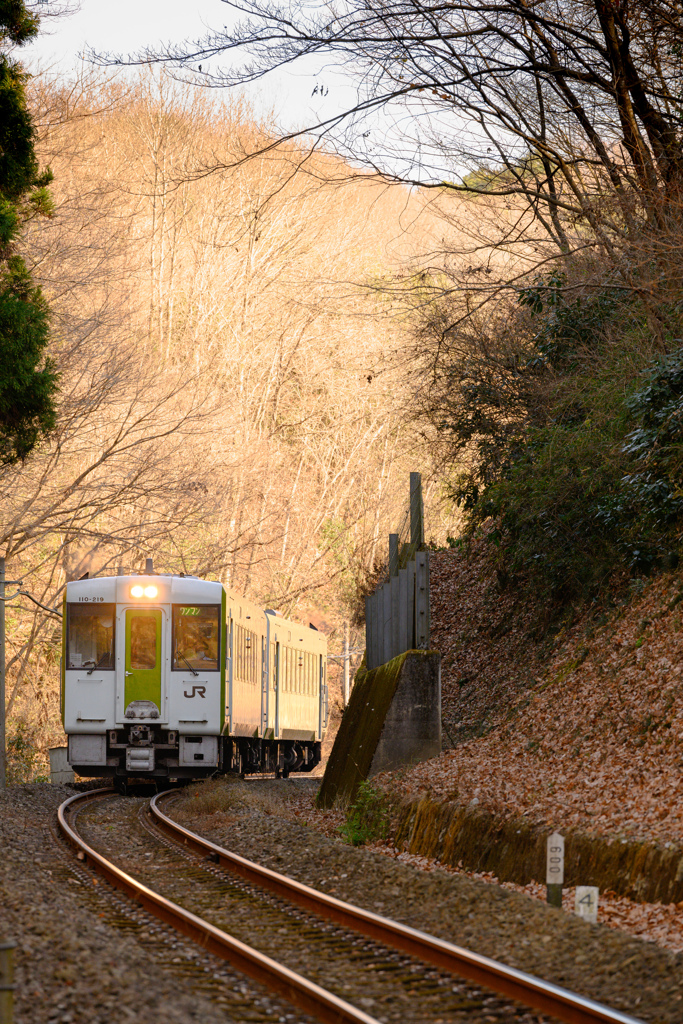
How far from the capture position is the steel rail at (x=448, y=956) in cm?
531

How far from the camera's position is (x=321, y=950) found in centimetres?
705

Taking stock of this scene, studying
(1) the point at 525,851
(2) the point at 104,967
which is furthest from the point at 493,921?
(2) the point at 104,967

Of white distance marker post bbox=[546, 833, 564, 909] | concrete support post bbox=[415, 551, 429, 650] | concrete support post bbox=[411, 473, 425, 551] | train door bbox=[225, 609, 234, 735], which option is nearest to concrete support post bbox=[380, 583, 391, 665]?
concrete support post bbox=[411, 473, 425, 551]

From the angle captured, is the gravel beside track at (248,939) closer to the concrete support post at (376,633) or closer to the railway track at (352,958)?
the railway track at (352,958)

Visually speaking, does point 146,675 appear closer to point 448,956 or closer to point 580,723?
point 580,723

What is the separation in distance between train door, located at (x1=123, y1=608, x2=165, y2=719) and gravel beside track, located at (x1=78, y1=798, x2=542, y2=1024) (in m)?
6.16

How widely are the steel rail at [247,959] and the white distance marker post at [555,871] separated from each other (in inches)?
77.6

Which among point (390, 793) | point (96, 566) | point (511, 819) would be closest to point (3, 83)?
point (390, 793)

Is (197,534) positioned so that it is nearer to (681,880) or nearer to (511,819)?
(511,819)

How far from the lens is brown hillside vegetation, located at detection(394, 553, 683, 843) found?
9.73 metres

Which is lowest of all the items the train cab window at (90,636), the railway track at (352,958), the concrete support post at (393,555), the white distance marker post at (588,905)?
the railway track at (352,958)

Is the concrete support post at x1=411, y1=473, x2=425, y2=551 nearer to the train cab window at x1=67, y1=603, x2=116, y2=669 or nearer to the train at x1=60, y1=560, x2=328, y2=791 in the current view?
the train at x1=60, y1=560, x2=328, y2=791

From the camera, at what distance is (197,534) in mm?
33344

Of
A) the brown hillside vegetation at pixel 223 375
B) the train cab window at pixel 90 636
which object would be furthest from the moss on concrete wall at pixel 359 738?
the brown hillside vegetation at pixel 223 375
